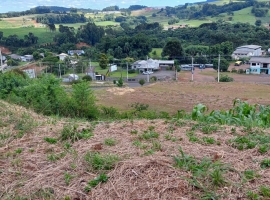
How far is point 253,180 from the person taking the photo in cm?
239

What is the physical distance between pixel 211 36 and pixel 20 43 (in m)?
24.6

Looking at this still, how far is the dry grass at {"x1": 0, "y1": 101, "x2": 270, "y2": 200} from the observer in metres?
2.32

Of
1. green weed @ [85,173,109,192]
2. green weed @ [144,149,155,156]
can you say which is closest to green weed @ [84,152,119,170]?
green weed @ [85,173,109,192]

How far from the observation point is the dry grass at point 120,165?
232 centimetres

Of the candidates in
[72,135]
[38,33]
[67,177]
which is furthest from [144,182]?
[38,33]

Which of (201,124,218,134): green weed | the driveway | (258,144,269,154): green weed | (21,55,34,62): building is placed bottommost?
the driveway

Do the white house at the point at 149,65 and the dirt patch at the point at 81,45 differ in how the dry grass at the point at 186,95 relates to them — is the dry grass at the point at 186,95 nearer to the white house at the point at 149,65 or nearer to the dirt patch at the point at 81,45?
the white house at the point at 149,65

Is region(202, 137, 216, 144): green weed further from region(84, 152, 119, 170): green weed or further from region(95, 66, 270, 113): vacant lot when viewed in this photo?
region(95, 66, 270, 113): vacant lot

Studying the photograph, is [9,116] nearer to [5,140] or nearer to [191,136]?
[5,140]

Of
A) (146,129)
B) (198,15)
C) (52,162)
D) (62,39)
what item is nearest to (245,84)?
(146,129)

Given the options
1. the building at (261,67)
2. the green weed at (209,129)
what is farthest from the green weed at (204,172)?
the building at (261,67)

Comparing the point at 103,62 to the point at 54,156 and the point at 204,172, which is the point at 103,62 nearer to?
the point at 54,156

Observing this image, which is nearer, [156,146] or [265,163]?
[265,163]

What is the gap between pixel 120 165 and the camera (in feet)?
8.68
